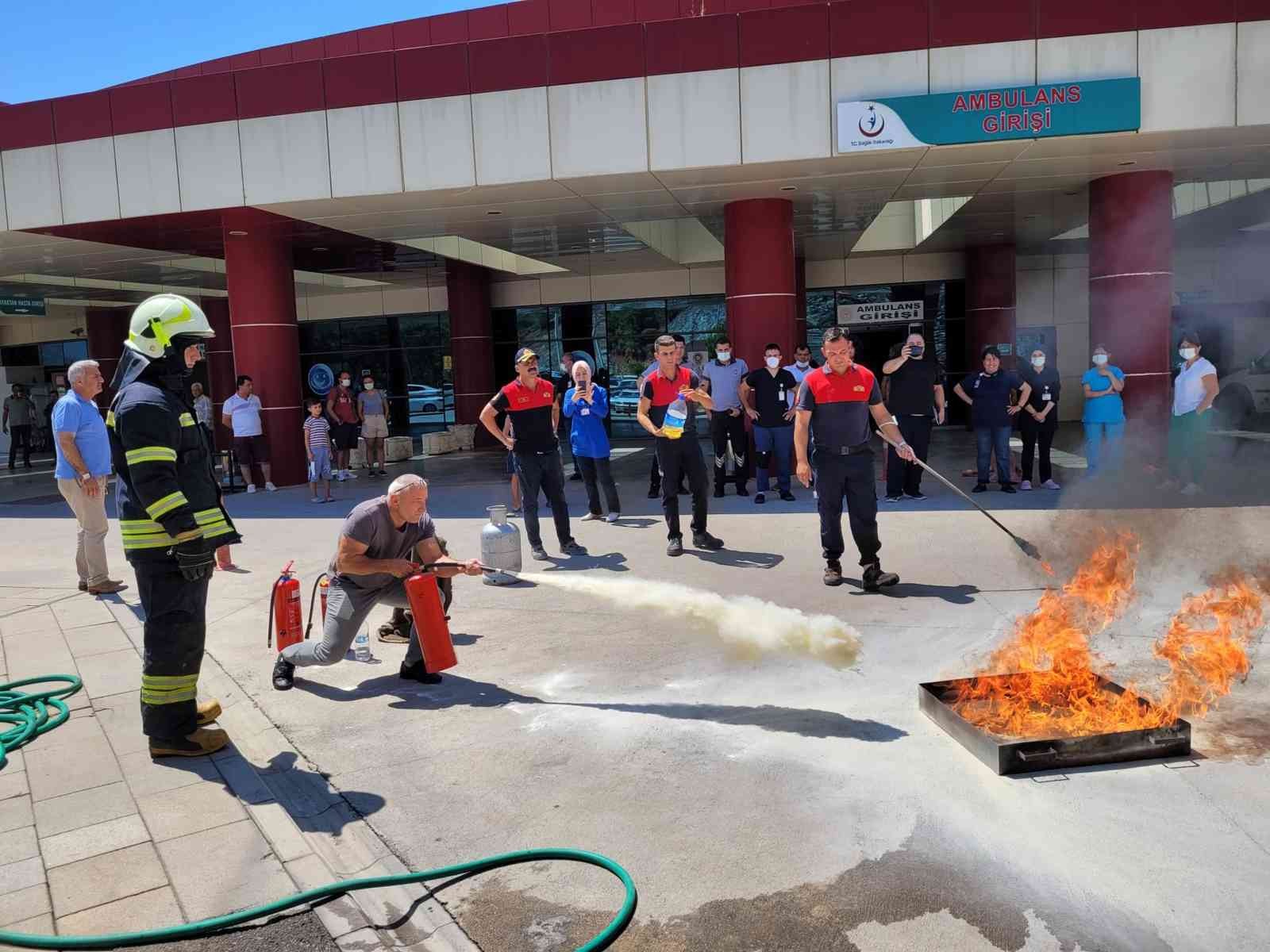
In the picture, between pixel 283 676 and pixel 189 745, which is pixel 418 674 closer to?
pixel 283 676

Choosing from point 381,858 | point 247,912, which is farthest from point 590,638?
point 247,912

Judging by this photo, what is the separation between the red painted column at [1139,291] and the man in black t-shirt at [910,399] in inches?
150

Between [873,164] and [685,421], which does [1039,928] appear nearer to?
[685,421]

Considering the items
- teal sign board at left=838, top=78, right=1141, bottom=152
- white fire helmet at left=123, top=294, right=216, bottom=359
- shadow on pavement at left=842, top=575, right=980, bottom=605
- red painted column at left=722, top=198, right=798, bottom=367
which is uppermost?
teal sign board at left=838, top=78, right=1141, bottom=152

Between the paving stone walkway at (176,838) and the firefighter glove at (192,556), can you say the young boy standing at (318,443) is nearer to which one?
the paving stone walkway at (176,838)

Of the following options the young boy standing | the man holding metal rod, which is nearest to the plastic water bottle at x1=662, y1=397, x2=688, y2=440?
the man holding metal rod

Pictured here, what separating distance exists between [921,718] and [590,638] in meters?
2.44

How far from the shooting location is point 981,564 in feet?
26.5

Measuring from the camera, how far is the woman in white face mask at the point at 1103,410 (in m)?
11.4

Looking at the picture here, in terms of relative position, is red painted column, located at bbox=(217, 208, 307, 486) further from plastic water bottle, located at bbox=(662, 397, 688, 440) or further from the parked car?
the parked car

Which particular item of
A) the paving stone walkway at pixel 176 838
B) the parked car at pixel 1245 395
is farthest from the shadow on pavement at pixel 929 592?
the parked car at pixel 1245 395

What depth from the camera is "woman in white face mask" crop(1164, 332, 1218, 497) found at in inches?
412

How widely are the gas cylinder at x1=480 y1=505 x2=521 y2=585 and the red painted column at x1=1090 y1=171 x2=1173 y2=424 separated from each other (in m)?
9.50

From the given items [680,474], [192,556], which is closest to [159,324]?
[192,556]
